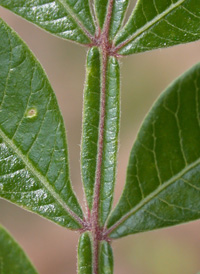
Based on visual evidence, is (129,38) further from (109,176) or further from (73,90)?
(73,90)

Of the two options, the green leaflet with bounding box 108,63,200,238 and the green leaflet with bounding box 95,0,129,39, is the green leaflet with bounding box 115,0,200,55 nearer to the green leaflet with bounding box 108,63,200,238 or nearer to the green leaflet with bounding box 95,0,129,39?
the green leaflet with bounding box 95,0,129,39

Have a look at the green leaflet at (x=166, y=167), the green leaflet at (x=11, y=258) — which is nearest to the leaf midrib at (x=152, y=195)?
the green leaflet at (x=166, y=167)

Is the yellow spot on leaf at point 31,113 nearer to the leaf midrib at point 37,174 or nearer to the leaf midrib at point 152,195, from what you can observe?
the leaf midrib at point 37,174

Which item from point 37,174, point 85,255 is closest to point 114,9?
point 37,174

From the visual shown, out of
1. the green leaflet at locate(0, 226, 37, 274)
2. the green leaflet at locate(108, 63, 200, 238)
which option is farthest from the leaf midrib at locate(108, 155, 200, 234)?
the green leaflet at locate(0, 226, 37, 274)

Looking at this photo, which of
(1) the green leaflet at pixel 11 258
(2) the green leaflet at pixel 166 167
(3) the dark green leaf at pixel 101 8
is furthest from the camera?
(3) the dark green leaf at pixel 101 8

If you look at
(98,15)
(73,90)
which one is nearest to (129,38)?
(98,15)
